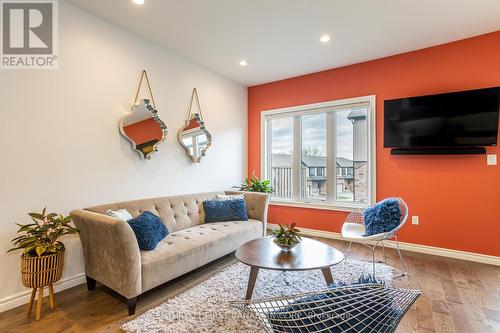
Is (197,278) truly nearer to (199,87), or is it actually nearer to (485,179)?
(199,87)

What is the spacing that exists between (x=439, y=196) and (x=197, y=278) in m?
3.35

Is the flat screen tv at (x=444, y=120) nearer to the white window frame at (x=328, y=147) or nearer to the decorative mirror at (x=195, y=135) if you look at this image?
the white window frame at (x=328, y=147)

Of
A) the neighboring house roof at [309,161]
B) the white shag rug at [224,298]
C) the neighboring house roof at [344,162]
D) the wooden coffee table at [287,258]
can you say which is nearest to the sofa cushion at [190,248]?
the white shag rug at [224,298]

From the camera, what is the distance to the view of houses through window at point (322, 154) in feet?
13.4

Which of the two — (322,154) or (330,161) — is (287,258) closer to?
(330,161)

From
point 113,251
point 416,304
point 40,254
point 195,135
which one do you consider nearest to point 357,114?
point 195,135

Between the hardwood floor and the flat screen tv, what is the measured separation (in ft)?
5.20

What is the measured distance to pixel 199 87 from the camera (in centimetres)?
408

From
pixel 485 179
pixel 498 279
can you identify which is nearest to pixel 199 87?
pixel 485 179

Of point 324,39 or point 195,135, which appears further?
point 195,135

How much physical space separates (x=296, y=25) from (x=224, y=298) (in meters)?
3.07

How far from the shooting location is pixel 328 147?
4.36 metres

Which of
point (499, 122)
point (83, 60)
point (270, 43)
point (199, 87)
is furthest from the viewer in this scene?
point (199, 87)

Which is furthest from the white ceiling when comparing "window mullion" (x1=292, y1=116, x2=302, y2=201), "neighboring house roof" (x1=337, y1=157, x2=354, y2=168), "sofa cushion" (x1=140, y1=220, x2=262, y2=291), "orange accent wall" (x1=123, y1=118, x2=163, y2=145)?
"sofa cushion" (x1=140, y1=220, x2=262, y2=291)
